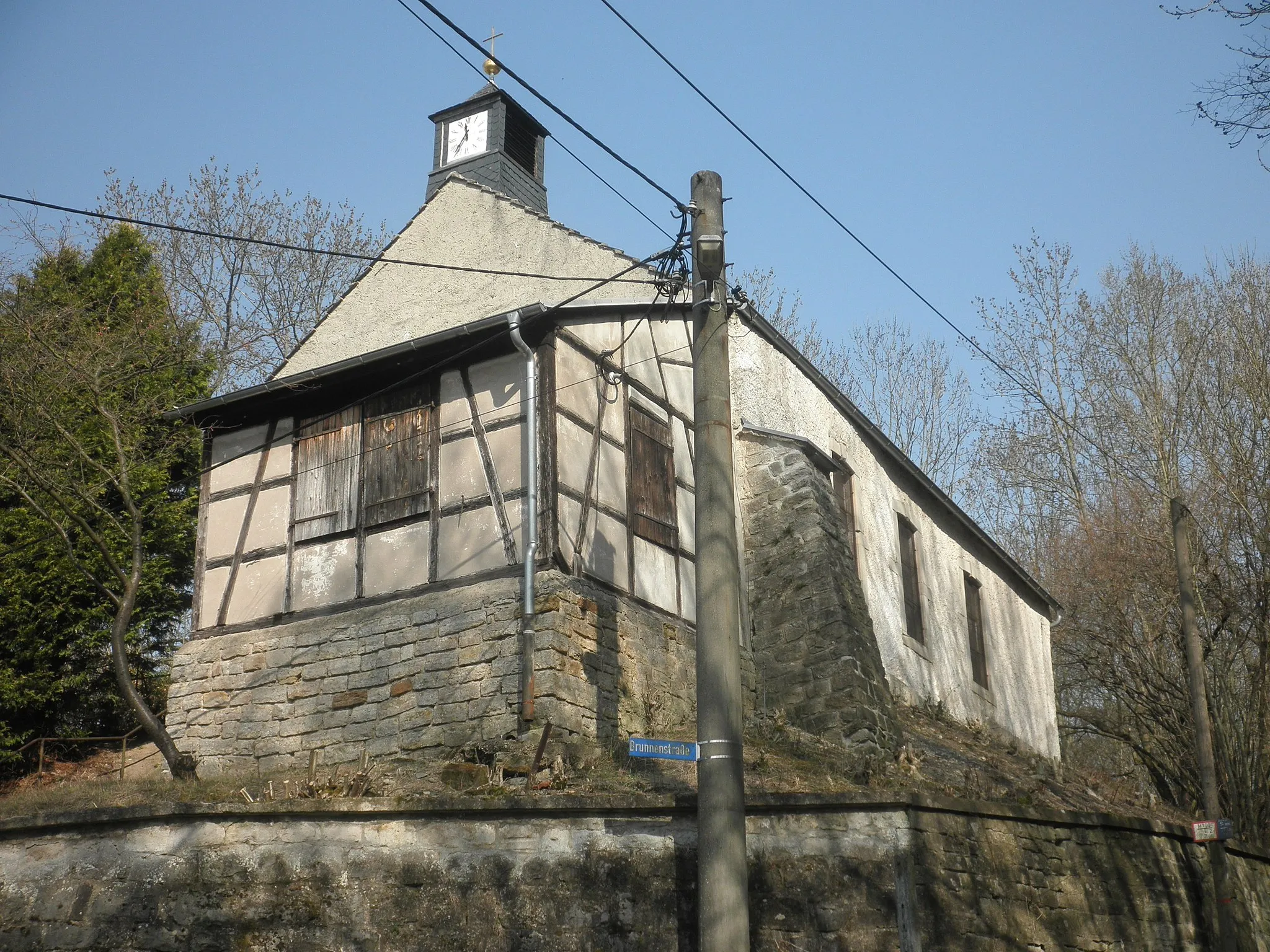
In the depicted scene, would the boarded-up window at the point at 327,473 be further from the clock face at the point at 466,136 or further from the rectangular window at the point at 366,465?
the clock face at the point at 466,136

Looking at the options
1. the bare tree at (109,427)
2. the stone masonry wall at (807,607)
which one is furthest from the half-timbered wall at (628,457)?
the bare tree at (109,427)

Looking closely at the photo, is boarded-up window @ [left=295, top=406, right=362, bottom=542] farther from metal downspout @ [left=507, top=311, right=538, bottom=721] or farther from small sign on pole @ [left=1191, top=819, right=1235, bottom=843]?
small sign on pole @ [left=1191, top=819, right=1235, bottom=843]

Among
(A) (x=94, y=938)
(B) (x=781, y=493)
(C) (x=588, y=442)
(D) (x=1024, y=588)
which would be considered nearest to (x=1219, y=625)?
(D) (x=1024, y=588)

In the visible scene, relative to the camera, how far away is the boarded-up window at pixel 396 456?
12.2 meters

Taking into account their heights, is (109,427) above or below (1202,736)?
above

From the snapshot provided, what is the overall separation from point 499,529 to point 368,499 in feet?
5.35

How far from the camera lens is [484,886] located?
8.53 metres

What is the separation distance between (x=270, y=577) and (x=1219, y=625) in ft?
44.5

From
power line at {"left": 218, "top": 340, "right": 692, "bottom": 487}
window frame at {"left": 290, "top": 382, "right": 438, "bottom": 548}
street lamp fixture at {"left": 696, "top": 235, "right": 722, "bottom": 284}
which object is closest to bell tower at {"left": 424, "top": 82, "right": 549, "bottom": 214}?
power line at {"left": 218, "top": 340, "right": 692, "bottom": 487}

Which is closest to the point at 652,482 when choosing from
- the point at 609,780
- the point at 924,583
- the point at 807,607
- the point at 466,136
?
the point at 807,607

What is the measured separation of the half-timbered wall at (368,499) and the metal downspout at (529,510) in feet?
0.47

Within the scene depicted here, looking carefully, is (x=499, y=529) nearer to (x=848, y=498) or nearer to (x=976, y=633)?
(x=848, y=498)

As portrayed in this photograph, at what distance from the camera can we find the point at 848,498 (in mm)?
A: 16578

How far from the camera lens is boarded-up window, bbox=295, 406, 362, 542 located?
12.6 m
